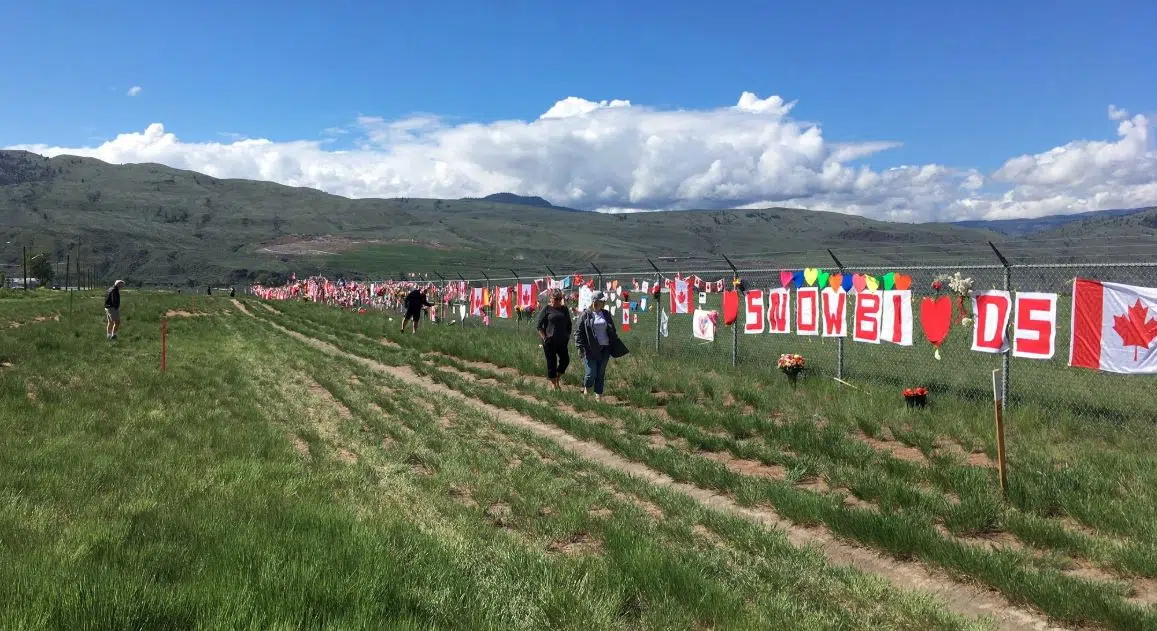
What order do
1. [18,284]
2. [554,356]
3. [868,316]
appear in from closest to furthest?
[868,316] → [554,356] → [18,284]

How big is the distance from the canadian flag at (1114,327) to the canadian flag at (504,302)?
707 inches

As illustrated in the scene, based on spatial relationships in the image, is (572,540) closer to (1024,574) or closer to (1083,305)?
(1024,574)

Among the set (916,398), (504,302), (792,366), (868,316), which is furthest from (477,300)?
(916,398)

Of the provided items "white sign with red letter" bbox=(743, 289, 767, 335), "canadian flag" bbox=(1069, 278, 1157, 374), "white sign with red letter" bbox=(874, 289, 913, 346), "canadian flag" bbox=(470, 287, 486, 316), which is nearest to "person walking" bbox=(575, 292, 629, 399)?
"white sign with red letter" bbox=(743, 289, 767, 335)

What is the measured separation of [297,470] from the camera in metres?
6.77

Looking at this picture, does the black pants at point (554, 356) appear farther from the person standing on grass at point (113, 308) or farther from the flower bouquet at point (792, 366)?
the person standing on grass at point (113, 308)

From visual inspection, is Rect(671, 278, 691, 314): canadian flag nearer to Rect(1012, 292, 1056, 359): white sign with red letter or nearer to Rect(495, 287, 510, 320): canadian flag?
Rect(1012, 292, 1056, 359): white sign with red letter

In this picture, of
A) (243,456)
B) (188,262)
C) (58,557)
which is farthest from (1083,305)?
(188,262)

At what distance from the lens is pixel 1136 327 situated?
8.17 m

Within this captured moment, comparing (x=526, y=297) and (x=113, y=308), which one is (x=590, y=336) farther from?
(x=113, y=308)

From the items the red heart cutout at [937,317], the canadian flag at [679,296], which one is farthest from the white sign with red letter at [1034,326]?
the canadian flag at [679,296]

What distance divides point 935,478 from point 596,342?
6.13m

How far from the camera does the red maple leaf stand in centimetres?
805

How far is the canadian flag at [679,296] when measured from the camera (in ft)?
56.9
